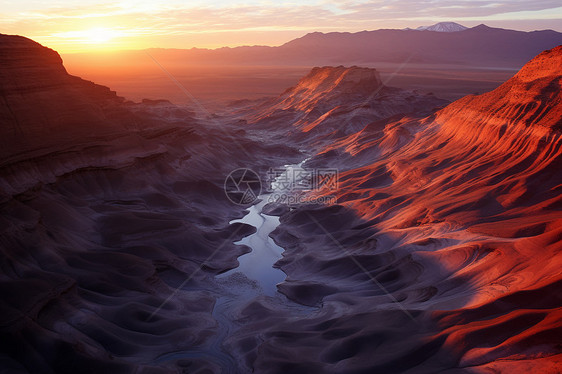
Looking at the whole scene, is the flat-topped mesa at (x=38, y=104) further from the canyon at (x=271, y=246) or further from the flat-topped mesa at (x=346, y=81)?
the flat-topped mesa at (x=346, y=81)

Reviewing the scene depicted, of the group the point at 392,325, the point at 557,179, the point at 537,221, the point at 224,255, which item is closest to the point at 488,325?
the point at 392,325

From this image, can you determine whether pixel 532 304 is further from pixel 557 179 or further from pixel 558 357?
pixel 557 179

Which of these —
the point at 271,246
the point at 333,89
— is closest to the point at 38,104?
the point at 271,246

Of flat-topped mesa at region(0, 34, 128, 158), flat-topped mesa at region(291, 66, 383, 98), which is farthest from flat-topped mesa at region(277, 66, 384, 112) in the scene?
flat-topped mesa at region(0, 34, 128, 158)

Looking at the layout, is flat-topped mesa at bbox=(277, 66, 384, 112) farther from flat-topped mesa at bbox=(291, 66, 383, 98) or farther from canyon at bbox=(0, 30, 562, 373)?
canyon at bbox=(0, 30, 562, 373)

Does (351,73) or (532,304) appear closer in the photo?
(532,304)

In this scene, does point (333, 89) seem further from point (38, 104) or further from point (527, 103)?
point (38, 104)

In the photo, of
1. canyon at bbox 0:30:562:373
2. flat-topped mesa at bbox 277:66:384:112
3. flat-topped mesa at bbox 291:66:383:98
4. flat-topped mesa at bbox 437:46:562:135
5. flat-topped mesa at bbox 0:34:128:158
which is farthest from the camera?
flat-topped mesa at bbox 291:66:383:98

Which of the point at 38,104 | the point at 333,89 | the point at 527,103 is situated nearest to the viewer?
the point at 38,104

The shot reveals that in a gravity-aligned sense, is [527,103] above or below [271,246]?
above
